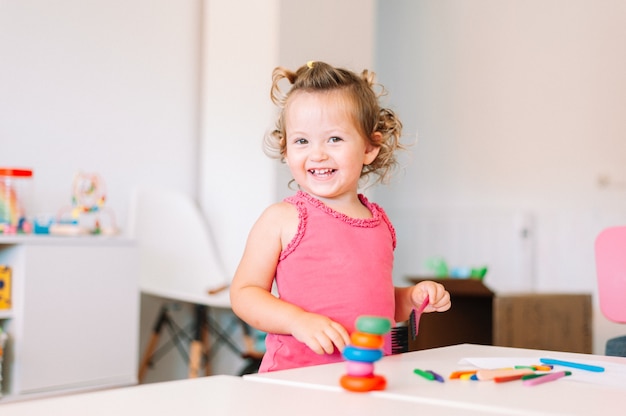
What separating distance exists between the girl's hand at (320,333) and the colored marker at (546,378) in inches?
8.8

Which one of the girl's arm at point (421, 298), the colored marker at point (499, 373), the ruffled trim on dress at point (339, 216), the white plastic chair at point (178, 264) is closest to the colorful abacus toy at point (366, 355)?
the colored marker at point (499, 373)

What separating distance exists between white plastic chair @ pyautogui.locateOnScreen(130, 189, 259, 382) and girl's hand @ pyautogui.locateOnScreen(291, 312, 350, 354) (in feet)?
6.46

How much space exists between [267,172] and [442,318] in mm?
1201

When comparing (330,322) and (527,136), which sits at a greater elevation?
(527,136)

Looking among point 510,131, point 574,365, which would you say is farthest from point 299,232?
point 510,131

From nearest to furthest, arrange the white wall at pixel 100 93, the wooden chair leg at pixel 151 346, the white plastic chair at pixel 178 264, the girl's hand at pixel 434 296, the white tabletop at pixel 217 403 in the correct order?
the white tabletop at pixel 217 403 → the girl's hand at pixel 434 296 → the white wall at pixel 100 93 → the white plastic chair at pixel 178 264 → the wooden chair leg at pixel 151 346

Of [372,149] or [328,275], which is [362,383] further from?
[372,149]

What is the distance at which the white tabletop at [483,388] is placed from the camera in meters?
0.62

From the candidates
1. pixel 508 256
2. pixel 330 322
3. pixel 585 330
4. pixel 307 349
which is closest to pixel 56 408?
pixel 330 322

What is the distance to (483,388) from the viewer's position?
27.5 inches

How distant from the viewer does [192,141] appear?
3516mm

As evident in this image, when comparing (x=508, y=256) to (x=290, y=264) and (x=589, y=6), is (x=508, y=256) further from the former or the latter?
(x=290, y=264)

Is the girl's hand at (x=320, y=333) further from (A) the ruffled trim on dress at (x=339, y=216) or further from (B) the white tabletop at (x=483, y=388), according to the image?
(A) the ruffled trim on dress at (x=339, y=216)

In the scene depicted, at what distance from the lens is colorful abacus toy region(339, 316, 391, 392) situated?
2.17ft
